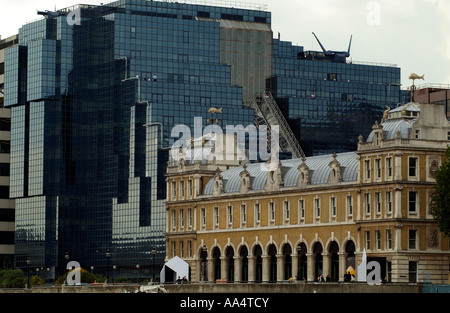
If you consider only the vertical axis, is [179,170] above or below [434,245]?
above

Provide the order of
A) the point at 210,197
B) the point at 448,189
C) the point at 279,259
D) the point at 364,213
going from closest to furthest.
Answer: the point at 448,189 < the point at 364,213 < the point at 279,259 < the point at 210,197

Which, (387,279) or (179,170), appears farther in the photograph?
(179,170)

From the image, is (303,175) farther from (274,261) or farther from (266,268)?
(266,268)

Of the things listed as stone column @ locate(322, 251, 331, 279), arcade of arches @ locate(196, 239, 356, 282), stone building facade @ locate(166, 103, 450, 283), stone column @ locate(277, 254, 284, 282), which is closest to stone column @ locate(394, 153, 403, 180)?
stone building facade @ locate(166, 103, 450, 283)

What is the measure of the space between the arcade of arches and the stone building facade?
13 centimetres

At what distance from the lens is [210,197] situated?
7160 inches

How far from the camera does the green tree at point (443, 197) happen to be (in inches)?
5768

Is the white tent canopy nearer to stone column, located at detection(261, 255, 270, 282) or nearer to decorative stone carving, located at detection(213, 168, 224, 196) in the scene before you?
stone column, located at detection(261, 255, 270, 282)

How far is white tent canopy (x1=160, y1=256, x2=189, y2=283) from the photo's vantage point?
172 m

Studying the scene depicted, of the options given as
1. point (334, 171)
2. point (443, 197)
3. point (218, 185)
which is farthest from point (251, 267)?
point (443, 197)

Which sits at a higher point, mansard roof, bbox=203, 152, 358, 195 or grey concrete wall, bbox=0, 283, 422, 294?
mansard roof, bbox=203, 152, 358, 195
